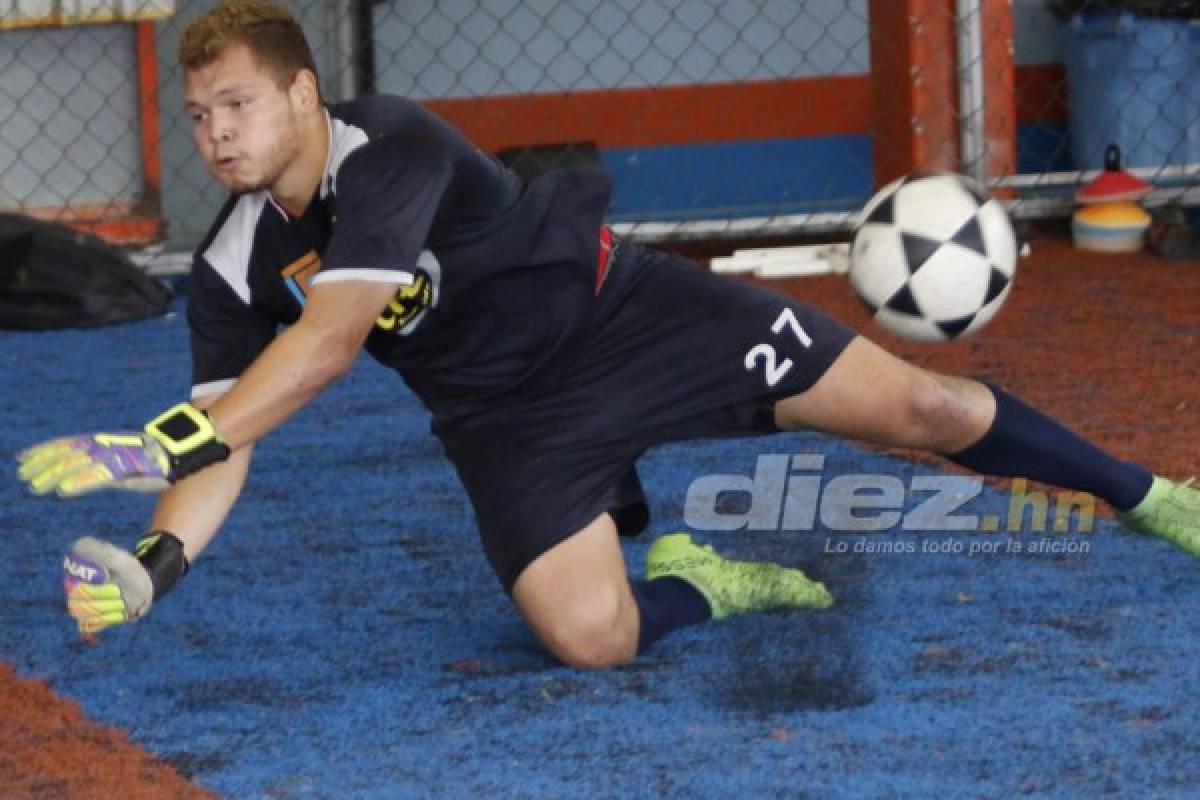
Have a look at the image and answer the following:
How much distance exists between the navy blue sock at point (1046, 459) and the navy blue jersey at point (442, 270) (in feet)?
2.36

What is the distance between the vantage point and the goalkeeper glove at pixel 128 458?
2895 millimetres

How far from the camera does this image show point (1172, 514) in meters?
3.96

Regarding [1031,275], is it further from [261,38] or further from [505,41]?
[261,38]

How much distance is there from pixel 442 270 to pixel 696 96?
17.2 ft

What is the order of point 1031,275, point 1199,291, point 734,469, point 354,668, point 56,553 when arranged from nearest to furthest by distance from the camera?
point 354,668, point 56,553, point 734,469, point 1199,291, point 1031,275

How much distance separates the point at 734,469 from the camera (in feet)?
16.4

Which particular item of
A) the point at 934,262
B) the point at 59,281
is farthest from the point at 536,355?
the point at 59,281

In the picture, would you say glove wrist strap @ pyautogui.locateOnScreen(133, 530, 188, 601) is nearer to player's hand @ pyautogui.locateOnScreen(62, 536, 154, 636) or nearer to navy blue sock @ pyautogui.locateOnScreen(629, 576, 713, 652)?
player's hand @ pyautogui.locateOnScreen(62, 536, 154, 636)

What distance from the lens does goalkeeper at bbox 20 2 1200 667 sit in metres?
3.41

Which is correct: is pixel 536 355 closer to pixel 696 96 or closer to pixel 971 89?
pixel 971 89

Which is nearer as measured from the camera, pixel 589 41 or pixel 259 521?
pixel 259 521

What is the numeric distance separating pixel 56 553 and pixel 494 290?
1256mm

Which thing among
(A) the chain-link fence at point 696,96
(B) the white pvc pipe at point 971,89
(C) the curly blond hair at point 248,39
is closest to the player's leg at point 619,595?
(C) the curly blond hair at point 248,39

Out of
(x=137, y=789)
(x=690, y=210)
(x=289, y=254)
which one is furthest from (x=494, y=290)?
(x=690, y=210)
